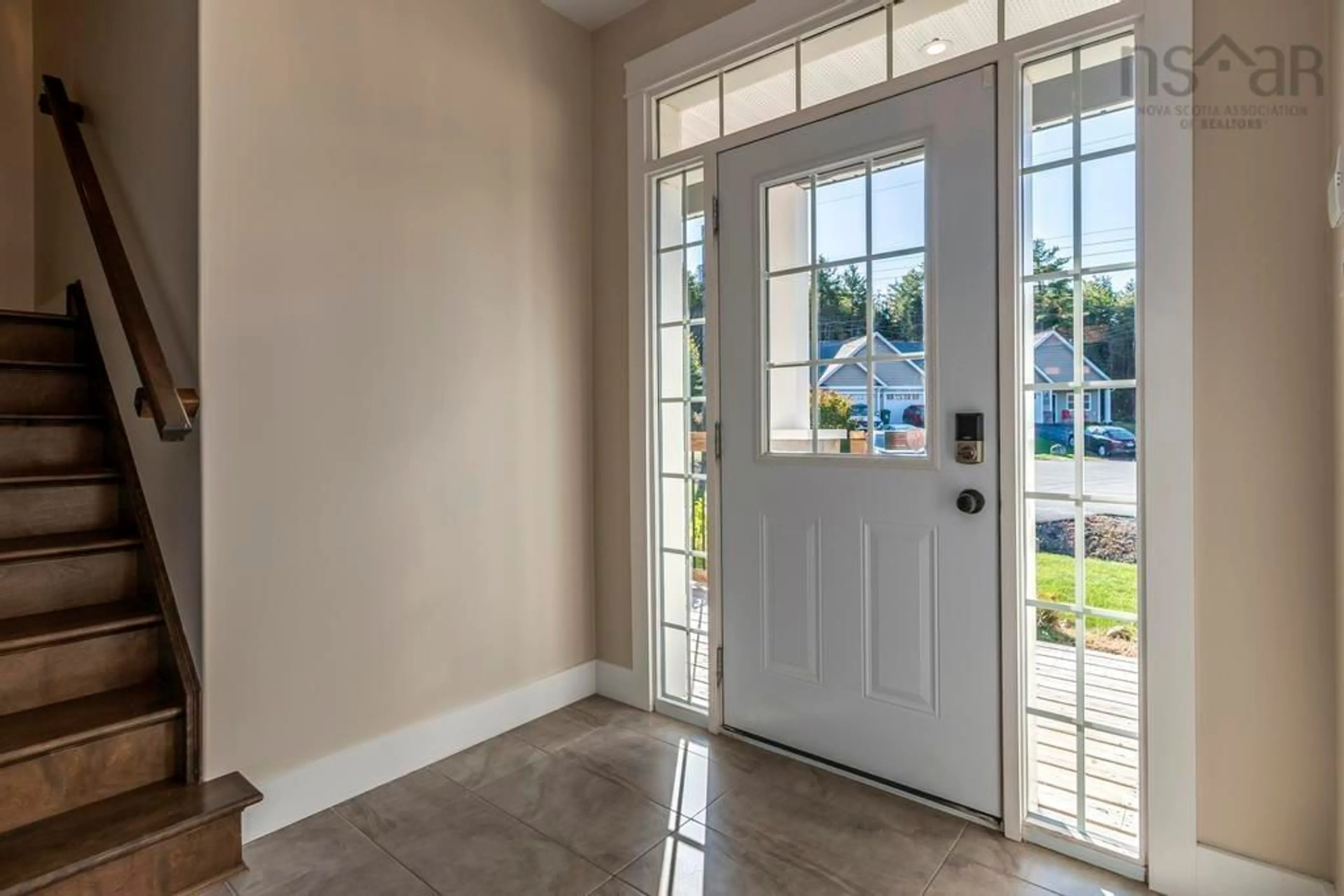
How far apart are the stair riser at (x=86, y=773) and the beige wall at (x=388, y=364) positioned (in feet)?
0.38

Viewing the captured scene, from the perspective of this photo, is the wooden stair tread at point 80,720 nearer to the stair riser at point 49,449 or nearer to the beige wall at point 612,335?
the stair riser at point 49,449

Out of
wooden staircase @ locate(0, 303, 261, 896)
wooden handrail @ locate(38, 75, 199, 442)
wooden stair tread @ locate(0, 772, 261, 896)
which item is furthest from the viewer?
wooden handrail @ locate(38, 75, 199, 442)

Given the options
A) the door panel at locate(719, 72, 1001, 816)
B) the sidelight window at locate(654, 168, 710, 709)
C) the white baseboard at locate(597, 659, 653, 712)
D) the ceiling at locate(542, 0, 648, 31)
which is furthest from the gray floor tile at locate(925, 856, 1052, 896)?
the ceiling at locate(542, 0, 648, 31)

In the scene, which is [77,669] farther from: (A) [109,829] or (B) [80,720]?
(A) [109,829]

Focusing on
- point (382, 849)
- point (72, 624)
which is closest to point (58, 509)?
point (72, 624)

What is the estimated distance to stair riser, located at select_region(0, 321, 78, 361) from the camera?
259 centimetres

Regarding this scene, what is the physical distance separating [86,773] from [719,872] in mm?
1586

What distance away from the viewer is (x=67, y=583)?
2.05m

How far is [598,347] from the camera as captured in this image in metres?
2.93

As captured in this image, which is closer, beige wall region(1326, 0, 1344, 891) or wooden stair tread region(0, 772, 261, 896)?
beige wall region(1326, 0, 1344, 891)

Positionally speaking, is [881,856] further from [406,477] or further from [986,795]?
[406,477]

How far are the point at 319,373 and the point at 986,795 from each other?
2272mm

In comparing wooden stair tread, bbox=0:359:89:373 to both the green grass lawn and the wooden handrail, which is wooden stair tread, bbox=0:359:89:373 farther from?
the green grass lawn

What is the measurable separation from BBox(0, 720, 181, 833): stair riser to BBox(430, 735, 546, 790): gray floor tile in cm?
78
